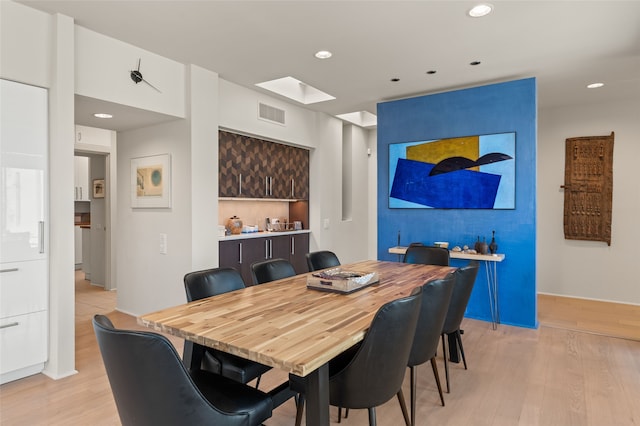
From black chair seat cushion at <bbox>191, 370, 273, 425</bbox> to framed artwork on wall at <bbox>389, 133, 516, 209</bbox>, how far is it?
3632mm

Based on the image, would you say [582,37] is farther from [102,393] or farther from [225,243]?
[102,393]

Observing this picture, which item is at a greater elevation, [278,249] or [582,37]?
[582,37]

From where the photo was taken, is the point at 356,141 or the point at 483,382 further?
the point at 356,141

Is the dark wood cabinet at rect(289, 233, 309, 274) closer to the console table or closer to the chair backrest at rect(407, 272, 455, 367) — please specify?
the console table

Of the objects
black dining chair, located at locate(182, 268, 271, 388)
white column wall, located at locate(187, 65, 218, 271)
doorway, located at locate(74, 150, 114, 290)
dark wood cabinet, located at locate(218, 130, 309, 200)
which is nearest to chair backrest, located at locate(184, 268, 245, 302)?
black dining chair, located at locate(182, 268, 271, 388)

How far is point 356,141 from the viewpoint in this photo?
695 cm

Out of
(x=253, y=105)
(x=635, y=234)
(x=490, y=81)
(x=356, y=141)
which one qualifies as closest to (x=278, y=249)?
(x=253, y=105)

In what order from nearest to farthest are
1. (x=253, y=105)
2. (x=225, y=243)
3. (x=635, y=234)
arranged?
(x=225, y=243)
(x=253, y=105)
(x=635, y=234)

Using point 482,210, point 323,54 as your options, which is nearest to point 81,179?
point 323,54

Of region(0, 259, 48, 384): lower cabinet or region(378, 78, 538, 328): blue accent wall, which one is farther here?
region(378, 78, 538, 328): blue accent wall

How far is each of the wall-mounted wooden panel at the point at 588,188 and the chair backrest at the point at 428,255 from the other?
292cm

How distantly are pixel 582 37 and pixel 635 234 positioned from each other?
3.26m

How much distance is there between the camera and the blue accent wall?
420 centimetres

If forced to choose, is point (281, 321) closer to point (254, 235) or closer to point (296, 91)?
point (254, 235)
